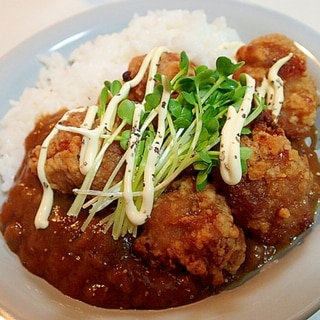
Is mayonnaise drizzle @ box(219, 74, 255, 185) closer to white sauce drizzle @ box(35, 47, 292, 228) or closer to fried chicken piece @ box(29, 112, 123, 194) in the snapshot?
white sauce drizzle @ box(35, 47, 292, 228)

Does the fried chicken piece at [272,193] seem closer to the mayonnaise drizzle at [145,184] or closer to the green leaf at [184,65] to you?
the mayonnaise drizzle at [145,184]

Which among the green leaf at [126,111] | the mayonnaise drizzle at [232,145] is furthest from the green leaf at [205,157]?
the green leaf at [126,111]

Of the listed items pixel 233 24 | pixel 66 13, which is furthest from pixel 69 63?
pixel 233 24

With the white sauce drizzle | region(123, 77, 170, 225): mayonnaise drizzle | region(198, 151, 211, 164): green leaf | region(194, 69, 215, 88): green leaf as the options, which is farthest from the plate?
region(194, 69, 215, 88): green leaf

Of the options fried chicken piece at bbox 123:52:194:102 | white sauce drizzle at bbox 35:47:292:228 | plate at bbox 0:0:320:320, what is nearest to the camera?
plate at bbox 0:0:320:320

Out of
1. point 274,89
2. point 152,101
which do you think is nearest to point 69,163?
point 152,101

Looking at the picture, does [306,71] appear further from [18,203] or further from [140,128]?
[18,203]
